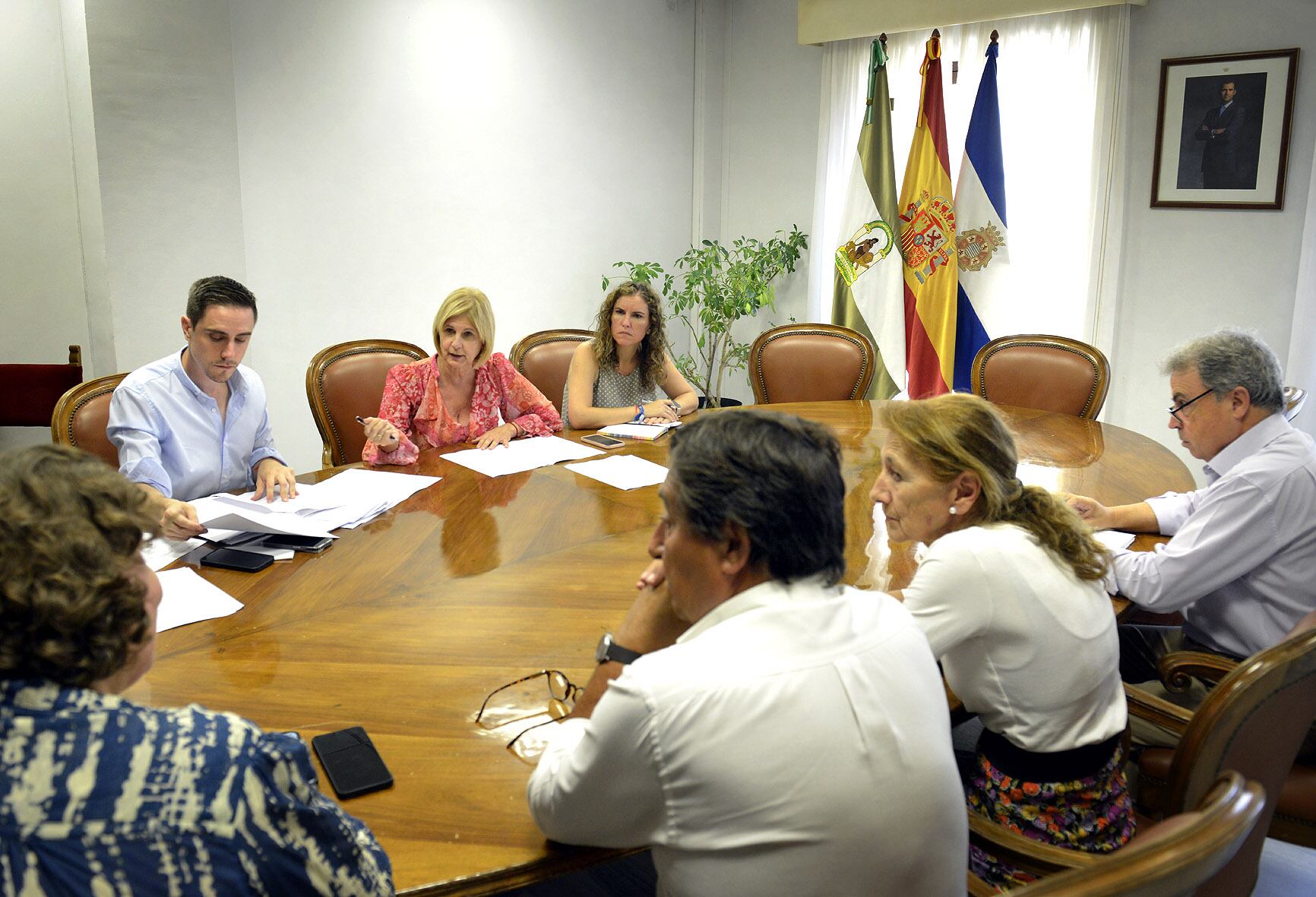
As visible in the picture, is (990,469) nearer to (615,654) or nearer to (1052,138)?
(615,654)

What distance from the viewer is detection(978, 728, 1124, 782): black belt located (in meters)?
1.65

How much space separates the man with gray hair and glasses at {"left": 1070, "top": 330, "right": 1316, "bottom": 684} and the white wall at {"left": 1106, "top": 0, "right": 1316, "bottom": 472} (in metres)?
2.29

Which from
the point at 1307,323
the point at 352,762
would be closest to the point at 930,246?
the point at 1307,323

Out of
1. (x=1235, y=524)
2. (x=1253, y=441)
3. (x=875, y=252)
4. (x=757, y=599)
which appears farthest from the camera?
(x=875, y=252)

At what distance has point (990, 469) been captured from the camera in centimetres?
171

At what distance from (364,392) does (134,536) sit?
2.63 metres

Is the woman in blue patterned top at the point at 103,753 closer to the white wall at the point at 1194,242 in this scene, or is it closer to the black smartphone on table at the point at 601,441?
the black smartphone on table at the point at 601,441

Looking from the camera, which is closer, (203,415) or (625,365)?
(203,415)

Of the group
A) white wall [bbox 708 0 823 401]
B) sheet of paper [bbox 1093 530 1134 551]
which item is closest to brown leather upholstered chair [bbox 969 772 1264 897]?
sheet of paper [bbox 1093 530 1134 551]

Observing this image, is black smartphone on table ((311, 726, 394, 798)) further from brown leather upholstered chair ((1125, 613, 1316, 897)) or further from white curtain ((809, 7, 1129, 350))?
white curtain ((809, 7, 1129, 350))

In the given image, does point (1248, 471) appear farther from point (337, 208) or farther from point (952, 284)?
Result: point (337, 208)

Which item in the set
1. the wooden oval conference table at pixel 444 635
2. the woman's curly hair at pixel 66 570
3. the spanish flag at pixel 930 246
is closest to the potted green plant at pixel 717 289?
the spanish flag at pixel 930 246

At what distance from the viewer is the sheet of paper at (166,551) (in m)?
2.12

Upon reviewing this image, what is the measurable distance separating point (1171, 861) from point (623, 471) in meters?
2.16
